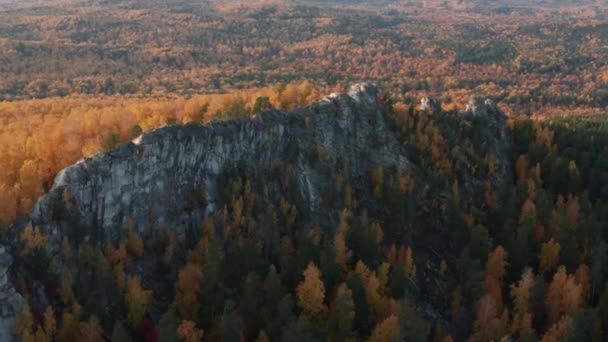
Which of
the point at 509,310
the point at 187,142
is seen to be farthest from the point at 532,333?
the point at 187,142

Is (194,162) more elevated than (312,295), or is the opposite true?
(194,162)

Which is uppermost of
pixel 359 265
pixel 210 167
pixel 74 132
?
pixel 74 132

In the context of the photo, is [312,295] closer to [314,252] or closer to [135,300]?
[314,252]

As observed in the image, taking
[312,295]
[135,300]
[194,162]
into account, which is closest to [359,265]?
[312,295]

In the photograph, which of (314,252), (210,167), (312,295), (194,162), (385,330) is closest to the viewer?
(385,330)

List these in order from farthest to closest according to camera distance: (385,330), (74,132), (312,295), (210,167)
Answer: (74,132) < (210,167) < (312,295) < (385,330)

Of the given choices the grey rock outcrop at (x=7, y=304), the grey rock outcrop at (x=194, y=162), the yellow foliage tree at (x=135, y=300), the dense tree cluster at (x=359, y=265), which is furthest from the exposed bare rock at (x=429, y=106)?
the grey rock outcrop at (x=7, y=304)

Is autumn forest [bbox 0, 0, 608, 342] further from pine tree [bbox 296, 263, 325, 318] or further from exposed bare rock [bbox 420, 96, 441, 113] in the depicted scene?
exposed bare rock [bbox 420, 96, 441, 113]
